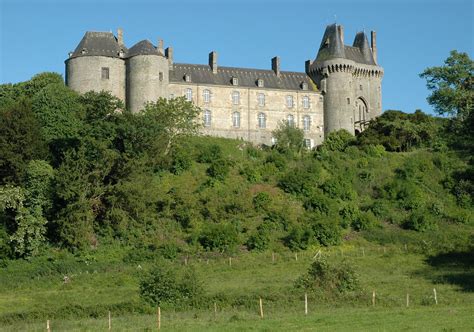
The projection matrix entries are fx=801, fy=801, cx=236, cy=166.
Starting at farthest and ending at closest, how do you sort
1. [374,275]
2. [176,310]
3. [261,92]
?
[261,92], [374,275], [176,310]

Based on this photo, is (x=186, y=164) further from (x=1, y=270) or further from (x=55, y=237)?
(x=1, y=270)

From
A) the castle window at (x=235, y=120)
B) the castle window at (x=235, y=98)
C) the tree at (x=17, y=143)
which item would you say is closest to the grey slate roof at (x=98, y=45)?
the castle window at (x=235, y=98)

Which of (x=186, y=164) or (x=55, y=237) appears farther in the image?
(x=186, y=164)

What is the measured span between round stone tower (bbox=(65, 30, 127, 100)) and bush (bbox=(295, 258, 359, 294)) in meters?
33.1

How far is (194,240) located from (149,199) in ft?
11.4

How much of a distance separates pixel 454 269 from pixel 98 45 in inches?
1351

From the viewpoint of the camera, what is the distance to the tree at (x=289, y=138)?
61.6 metres

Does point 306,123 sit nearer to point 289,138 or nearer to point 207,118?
point 289,138

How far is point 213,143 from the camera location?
59.6m

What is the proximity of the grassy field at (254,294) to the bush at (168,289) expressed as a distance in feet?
1.95

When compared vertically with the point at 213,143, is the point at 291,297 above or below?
below

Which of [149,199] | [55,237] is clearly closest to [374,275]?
[149,199]

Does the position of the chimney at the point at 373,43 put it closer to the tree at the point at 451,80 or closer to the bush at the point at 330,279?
the tree at the point at 451,80

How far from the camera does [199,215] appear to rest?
155ft
